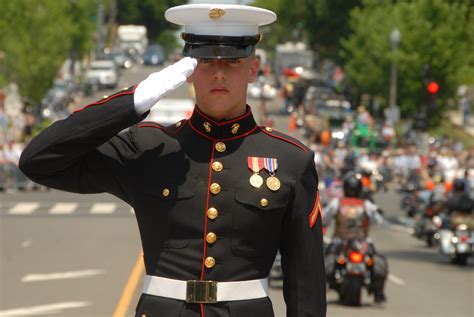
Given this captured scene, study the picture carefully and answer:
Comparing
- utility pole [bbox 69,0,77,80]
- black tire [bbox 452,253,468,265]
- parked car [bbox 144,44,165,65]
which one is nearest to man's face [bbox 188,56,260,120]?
black tire [bbox 452,253,468,265]

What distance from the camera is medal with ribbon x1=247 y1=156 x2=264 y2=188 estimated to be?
5.55 meters

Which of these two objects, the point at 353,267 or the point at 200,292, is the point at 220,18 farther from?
the point at 353,267

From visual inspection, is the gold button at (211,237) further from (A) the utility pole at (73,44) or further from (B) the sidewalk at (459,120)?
(A) the utility pole at (73,44)

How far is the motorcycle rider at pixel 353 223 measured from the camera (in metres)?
17.8

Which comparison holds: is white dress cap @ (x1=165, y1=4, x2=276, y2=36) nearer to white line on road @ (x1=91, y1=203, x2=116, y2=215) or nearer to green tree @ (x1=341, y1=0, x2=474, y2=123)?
white line on road @ (x1=91, y1=203, x2=116, y2=215)

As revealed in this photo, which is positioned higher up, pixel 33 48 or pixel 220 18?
pixel 220 18

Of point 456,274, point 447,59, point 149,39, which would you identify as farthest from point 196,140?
point 149,39

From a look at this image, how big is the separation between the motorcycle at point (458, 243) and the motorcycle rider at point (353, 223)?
24.7 feet

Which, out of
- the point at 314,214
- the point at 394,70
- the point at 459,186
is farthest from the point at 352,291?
the point at 394,70

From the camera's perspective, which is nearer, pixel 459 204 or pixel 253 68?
pixel 253 68

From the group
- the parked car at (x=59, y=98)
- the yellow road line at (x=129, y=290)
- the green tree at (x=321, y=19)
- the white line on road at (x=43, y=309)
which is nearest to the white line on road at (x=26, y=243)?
the yellow road line at (x=129, y=290)

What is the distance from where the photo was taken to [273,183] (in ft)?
18.2

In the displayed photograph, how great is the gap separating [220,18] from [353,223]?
12.5 metres

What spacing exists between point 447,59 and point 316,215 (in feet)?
173
